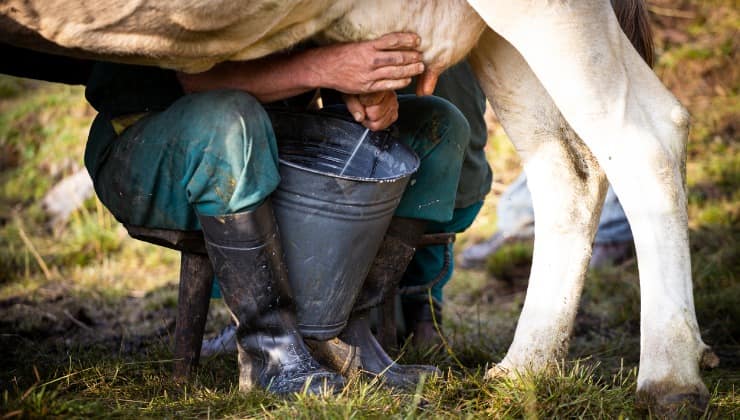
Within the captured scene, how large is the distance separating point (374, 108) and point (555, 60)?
49 cm

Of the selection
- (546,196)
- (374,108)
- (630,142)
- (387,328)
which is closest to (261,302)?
(374,108)

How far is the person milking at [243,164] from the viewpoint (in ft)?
6.56

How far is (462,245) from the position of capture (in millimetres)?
4953

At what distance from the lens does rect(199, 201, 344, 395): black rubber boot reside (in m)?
2.01

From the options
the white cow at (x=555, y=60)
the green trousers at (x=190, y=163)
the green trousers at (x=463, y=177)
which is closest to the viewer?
the white cow at (x=555, y=60)

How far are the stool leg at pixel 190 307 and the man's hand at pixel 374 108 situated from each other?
0.57m

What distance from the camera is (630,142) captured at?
202 centimetres

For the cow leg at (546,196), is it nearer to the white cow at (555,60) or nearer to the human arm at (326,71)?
the white cow at (555,60)

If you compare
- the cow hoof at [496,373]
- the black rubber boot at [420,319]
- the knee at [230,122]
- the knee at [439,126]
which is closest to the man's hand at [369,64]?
the knee at [230,122]

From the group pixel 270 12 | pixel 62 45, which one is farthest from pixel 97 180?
pixel 270 12

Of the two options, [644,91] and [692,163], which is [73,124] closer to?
[692,163]

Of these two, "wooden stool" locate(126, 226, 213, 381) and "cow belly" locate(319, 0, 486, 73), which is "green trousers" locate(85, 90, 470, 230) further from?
"cow belly" locate(319, 0, 486, 73)

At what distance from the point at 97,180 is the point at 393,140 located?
81 cm

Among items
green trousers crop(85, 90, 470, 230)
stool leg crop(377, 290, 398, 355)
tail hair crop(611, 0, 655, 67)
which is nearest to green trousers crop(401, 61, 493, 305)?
stool leg crop(377, 290, 398, 355)
